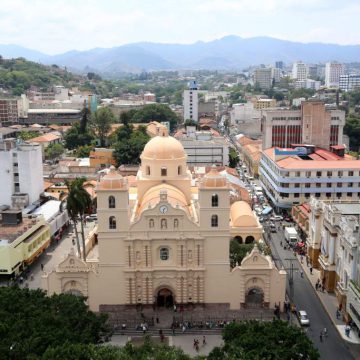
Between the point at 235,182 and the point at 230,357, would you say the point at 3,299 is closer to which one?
the point at 230,357

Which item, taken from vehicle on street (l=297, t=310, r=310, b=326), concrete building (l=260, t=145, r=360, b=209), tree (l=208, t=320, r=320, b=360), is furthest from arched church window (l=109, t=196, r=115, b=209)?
concrete building (l=260, t=145, r=360, b=209)

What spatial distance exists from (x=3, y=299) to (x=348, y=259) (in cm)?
2591

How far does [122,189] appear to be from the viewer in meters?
40.7

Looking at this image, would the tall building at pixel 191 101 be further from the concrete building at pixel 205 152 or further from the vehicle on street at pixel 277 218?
the vehicle on street at pixel 277 218

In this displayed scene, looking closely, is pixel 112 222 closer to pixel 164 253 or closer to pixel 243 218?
pixel 164 253

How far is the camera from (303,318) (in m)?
40.5

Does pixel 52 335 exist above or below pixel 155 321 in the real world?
above

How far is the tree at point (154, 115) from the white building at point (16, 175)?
3137 inches

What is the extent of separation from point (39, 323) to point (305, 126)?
2616 inches

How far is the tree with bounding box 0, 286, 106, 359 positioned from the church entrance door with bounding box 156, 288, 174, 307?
1010 centimetres

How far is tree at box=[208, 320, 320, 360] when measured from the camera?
2697 cm

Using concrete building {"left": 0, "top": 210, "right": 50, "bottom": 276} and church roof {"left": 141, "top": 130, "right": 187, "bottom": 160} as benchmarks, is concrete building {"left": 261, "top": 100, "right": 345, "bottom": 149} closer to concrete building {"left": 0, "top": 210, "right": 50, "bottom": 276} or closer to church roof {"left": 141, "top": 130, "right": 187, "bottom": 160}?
church roof {"left": 141, "top": 130, "right": 187, "bottom": 160}

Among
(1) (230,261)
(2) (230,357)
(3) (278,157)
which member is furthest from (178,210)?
(3) (278,157)

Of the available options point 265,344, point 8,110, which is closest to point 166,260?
point 265,344
